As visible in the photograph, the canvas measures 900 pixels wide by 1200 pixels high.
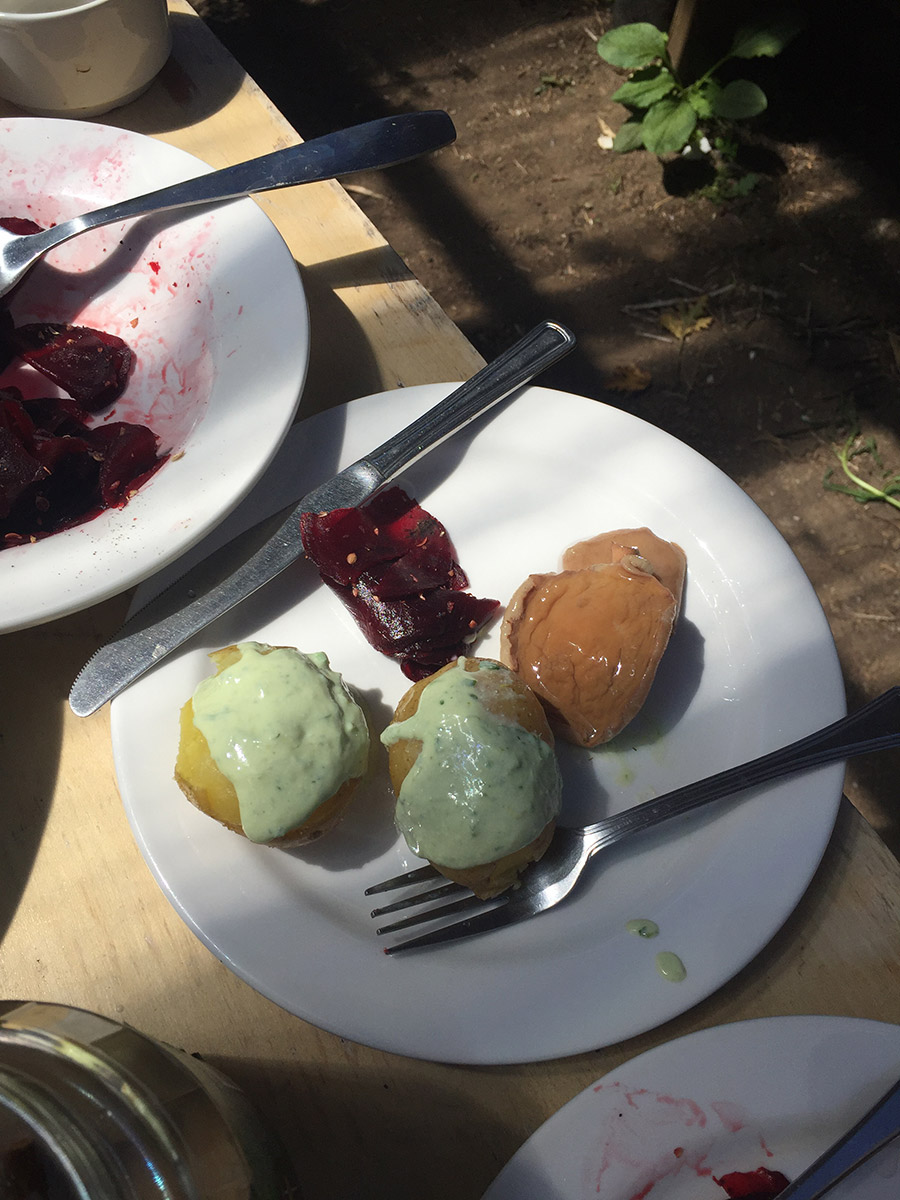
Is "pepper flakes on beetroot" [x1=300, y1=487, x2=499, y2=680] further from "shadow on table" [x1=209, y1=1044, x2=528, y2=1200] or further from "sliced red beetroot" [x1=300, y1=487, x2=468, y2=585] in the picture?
"shadow on table" [x1=209, y1=1044, x2=528, y2=1200]

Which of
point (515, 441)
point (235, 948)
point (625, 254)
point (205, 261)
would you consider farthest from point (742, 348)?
point (235, 948)

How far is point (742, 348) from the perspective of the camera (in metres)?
2.46

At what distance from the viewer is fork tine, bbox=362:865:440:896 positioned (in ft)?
3.01

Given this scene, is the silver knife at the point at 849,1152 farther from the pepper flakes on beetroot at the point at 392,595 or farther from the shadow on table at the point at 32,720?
the shadow on table at the point at 32,720

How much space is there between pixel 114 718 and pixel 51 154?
32.8 inches

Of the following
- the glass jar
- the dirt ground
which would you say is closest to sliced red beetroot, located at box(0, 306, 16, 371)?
the glass jar

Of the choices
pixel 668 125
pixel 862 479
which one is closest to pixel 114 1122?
pixel 862 479

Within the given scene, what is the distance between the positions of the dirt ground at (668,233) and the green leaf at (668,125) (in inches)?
5.9

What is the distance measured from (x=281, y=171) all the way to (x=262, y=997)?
102 cm

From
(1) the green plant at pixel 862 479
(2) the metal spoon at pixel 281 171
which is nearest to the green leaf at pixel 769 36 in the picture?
(1) the green plant at pixel 862 479

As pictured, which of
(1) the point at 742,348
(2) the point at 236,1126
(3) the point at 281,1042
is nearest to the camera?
(2) the point at 236,1126

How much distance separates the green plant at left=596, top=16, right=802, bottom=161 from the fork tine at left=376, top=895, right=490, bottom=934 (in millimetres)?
2403

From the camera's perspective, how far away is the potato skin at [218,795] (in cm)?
92

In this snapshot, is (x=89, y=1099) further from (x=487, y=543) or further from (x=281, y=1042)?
(x=487, y=543)
